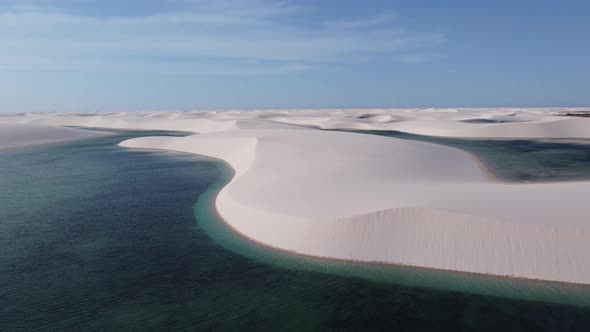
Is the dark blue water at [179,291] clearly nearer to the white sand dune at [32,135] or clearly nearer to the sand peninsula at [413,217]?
the sand peninsula at [413,217]

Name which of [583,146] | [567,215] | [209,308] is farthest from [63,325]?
[583,146]

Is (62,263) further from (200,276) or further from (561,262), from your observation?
(561,262)

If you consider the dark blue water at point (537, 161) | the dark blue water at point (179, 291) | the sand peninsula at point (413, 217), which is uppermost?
the sand peninsula at point (413, 217)

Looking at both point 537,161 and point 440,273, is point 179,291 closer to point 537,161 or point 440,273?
point 440,273

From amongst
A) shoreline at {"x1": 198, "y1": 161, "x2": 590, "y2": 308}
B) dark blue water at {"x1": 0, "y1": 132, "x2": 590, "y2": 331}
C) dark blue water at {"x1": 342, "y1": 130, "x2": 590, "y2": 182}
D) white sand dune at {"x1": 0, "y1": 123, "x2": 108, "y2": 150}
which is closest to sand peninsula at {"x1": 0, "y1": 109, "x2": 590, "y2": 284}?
shoreline at {"x1": 198, "y1": 161, "x2": 590, "y2": 308}

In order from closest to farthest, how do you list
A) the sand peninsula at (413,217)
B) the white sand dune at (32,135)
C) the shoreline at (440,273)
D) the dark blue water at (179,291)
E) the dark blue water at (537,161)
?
1. the dark blue water at (179,291)
2. the shoreline at (440,273)
3. the sand peninsula at (413,217)
4. the dark blue water at (537,161)
5. the white sand dune at (32,135)

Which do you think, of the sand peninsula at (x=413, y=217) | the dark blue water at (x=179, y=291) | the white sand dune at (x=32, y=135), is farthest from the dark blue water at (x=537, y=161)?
the white sand dune at (x=32, y=135)
